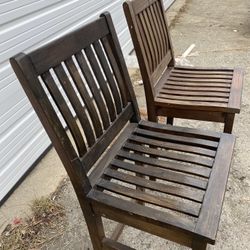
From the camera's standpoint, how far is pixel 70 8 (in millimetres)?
2520

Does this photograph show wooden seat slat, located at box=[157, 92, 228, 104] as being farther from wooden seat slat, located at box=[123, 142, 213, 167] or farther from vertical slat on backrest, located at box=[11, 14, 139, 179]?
wooden seat slat, located at box=[123, 142, 213, 167]

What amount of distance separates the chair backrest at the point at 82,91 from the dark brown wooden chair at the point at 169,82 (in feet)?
0.77

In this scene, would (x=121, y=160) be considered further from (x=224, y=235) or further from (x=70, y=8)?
(x=70, y=8)

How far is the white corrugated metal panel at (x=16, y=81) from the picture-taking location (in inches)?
75.1

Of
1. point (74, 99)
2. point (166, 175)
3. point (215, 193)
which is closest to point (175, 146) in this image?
point (166, 175)

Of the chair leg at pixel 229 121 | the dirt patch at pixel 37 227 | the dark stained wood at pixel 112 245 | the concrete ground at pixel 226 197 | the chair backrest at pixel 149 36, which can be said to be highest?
the chair backrest at pixel 149 36

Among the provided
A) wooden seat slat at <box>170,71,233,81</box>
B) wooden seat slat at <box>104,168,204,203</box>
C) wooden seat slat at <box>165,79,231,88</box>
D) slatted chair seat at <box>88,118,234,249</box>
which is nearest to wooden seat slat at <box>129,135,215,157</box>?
slatted chair seat at <box>88,118,234,249</box>

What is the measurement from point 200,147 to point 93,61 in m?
0.63

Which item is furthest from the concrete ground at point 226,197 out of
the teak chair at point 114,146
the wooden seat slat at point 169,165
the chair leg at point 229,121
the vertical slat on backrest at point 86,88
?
the vertical slat on backrest at point 86,88

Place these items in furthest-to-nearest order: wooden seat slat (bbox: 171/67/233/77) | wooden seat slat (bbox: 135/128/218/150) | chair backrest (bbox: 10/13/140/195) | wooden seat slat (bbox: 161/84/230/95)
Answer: wooden seat slat (bbox: 171/67/233/77)
wooden seat slat (bbox: 161/84/230/95)
wooden seat slat (bbox: 135/128/218/150)
chair backrest (bbox: 10/13/140/195)

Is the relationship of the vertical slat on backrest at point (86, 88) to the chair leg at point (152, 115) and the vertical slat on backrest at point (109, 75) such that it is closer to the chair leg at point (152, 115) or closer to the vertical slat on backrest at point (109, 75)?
the vertical slat on backrest at point (109, 75)

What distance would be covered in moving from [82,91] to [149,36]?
0.73m

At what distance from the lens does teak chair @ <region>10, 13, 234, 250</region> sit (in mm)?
1111

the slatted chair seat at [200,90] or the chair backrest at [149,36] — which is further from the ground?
the chair backrest at [149,36]
